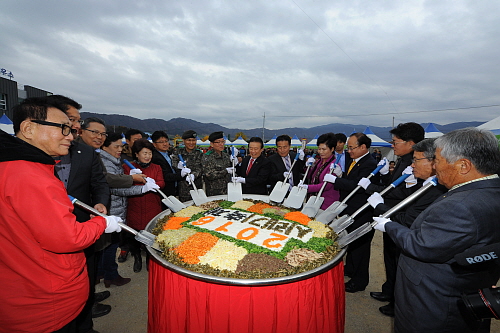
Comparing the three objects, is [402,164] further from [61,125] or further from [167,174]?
[167,174]

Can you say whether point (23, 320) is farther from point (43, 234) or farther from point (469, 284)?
point (469, 284)

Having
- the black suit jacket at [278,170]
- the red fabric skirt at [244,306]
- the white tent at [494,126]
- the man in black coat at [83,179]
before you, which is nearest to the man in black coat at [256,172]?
the black suit jacket at [278,170]

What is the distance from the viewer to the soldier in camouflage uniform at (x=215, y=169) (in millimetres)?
4906

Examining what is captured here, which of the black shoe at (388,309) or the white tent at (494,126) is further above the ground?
the white tent at (494,126)

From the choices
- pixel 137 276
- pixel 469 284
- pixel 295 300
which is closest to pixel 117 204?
pixel 137 276

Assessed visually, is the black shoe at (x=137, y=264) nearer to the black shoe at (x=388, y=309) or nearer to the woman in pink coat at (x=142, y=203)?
the woman in pink coat at (x=142, y=203)

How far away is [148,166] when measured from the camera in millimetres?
4277

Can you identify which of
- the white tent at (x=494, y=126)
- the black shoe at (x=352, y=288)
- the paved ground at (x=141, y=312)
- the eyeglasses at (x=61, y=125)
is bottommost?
the paved ground at (x=141, y=312)

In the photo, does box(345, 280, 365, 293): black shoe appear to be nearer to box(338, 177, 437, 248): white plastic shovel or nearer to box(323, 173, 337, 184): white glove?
box(323, 173, 337, 184): white glove

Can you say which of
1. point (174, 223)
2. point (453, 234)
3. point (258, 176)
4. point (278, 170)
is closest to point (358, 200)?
point (258, 176)

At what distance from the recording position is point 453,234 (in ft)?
5.11

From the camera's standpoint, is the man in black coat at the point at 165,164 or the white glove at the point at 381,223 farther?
the man in black coat at the point at 165,164

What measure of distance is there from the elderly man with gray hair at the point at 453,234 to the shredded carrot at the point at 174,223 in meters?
2.32

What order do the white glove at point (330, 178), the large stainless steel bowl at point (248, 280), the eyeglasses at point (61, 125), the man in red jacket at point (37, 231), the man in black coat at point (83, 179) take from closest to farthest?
the man in red jacket at point (37, 231) → the eyeglasses at point (61, 125) → the large stainless steel bowl at point (248, 280) → the man in black coat at point (83, 179) → the white glove at point (330, 178)
